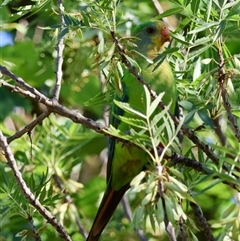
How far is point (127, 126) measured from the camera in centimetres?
198

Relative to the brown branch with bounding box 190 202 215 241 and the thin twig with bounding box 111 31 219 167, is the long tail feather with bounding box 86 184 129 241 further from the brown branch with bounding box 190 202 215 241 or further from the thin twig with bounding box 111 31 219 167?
the thin twig with bounding box 111 31 219 167

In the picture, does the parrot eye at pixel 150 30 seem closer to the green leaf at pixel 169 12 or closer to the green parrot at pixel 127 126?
the green parrot at pixel 127 126

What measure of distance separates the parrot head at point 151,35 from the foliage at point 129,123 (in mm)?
98

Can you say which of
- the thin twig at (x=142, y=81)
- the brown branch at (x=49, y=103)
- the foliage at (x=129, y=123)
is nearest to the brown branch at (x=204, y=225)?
the foliage at (x=129, y=123)

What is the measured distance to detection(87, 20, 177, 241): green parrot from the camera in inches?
78.4

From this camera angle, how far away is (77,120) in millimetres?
1443

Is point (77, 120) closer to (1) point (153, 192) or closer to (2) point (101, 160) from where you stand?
(1) point (153, 192)

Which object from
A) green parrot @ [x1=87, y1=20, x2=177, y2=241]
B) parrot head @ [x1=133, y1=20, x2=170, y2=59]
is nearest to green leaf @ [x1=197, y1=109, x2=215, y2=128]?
green parrot @ [x1=87, y1=20, x2=177, y2=241]

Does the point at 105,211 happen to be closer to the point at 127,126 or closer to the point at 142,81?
the point at 127,126

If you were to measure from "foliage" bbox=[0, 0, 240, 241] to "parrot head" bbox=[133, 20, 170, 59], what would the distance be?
98 mm

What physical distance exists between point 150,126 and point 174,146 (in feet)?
0.22

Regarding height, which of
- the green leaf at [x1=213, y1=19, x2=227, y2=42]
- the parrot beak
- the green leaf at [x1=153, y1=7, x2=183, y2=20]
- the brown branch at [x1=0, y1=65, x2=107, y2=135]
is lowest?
the parrot beak

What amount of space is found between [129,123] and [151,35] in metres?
1.28

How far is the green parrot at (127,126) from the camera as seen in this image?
199cm
